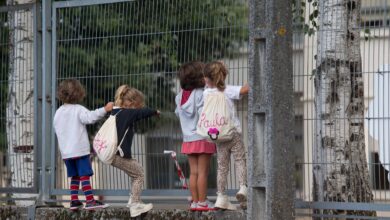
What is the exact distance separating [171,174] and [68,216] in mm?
1223

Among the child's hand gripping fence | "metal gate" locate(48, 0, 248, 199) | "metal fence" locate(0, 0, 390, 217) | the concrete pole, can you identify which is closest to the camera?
the concrete pole

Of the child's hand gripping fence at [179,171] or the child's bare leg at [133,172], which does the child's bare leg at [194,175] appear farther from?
the child's bare leg at [133,172]

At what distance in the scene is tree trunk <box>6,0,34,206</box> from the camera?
11.9 m

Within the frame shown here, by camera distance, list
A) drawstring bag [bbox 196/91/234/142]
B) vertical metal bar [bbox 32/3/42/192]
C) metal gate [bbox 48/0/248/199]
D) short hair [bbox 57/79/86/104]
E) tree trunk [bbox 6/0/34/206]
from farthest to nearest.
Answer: tree trunk [bbox 6/0/34/206] < vertical metal bar [bbox 32/3/42/192] < short hair [bbox 57/79/86/104] < metal gate [bbox 48/0/248/199] < drawstring bag [bbox 196/91/234/142]

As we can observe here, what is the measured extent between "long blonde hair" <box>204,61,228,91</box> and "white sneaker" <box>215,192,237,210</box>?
1.05m

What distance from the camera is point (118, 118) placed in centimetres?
1041

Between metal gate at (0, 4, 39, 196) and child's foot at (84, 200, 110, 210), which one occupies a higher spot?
metal gate at (0, 4, 39, 196)

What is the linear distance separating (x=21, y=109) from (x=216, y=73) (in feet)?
10.8

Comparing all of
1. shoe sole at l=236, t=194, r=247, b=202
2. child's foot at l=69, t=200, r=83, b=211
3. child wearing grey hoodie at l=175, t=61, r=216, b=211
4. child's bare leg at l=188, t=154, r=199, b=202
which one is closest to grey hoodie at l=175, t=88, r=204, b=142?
child wearing grey hoodie at l=175, t=61, r=216, b=211

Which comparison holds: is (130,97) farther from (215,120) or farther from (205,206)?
(205,206)

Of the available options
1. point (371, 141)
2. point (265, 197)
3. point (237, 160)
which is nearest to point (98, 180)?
point (237, 160)

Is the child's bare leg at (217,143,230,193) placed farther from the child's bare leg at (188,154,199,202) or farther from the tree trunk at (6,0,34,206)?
the tree trunk at (6,0,34,206)

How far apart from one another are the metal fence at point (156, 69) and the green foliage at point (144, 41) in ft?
0.04

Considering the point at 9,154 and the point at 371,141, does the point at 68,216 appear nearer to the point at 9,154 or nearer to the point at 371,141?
the point at 9,154
